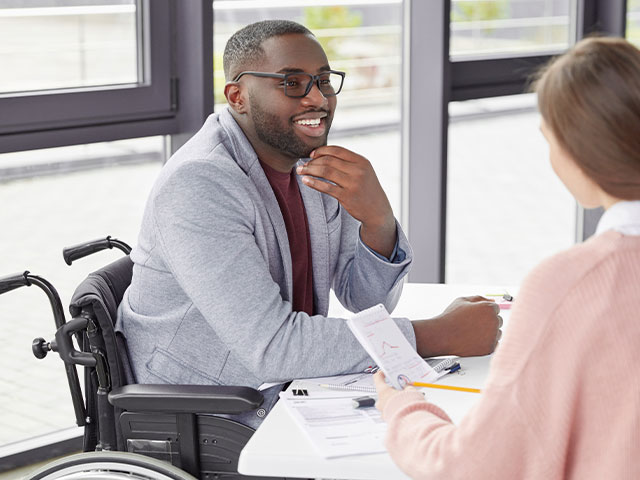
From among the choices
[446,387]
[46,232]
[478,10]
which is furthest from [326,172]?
[478,10]

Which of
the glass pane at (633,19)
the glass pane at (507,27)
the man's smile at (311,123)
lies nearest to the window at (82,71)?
the man's smile at (311,123)

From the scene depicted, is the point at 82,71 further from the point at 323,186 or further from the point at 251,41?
the point at 323,186

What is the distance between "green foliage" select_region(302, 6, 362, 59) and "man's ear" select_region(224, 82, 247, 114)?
1220mm

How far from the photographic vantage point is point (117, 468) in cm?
174

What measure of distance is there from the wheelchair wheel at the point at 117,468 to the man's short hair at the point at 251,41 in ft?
2.89

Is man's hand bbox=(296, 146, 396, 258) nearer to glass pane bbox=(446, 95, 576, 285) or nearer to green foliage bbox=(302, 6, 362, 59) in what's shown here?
green foliage bbox=(302, 6, 362, 59)

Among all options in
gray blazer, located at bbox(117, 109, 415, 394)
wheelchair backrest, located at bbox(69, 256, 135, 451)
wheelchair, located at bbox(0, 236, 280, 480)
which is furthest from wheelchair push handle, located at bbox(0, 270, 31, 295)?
gray blazer, located at bbox(117, 109, 415, 394)

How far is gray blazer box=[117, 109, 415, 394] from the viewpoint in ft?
5.84

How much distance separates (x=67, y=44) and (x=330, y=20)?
107 cm

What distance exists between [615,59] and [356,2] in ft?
7.70

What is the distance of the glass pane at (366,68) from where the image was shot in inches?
130

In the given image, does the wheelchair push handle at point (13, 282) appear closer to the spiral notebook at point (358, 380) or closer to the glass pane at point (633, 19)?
the spiral notebook at point (358, 380)

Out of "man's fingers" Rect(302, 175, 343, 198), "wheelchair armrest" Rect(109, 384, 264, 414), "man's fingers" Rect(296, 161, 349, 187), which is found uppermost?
"man's fingers" Rect(296, 161, 349, 187)

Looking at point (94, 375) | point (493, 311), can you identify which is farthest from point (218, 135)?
point (493, 311)
